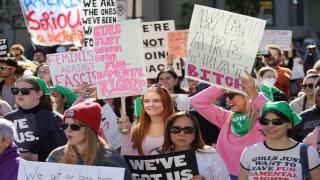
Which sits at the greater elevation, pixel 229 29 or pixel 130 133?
pixel 229 29

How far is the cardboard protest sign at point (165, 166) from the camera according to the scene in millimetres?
5656

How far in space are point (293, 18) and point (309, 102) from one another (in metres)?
28.0

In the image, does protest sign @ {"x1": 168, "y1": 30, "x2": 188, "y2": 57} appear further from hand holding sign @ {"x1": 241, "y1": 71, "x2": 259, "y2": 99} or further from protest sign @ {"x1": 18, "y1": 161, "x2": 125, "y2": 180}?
protest sign @ {"x1": 18, "y1": 161, "x2": 125, "y2": 180}

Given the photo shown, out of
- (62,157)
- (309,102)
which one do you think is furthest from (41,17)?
(62,157)

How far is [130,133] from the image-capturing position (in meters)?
6.57

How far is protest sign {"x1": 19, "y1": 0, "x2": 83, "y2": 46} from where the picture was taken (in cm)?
1259

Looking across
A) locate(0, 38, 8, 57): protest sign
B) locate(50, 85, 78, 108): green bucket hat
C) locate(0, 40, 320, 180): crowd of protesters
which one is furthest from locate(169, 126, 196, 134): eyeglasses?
locate(0, 38, 8, 57): protest sign

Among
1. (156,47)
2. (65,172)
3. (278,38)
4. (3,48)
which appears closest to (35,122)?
(65,172)

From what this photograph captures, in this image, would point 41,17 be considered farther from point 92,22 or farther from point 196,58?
point 196,58

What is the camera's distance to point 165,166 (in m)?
5.72

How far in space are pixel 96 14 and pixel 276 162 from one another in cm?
444

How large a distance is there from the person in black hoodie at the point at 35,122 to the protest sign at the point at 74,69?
2267mm

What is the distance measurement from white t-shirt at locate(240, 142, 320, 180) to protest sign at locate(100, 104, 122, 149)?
1.42m

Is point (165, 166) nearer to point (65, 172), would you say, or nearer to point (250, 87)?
point (65, 172)
